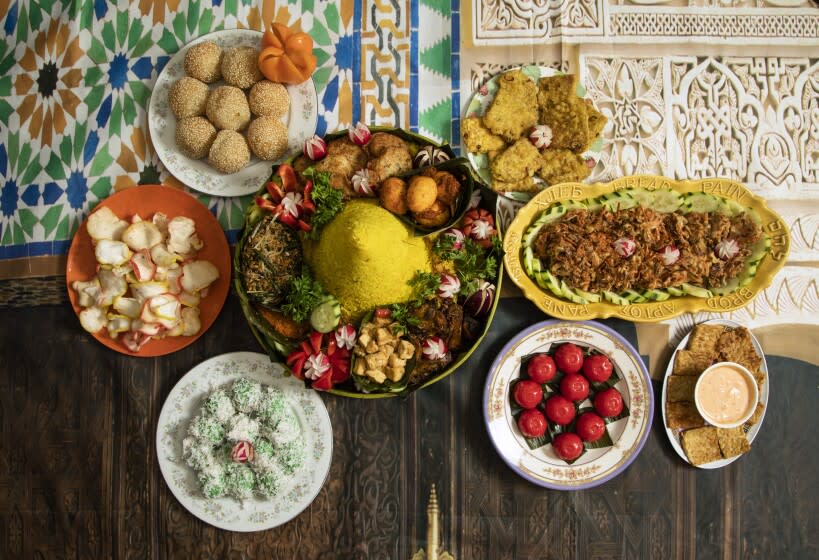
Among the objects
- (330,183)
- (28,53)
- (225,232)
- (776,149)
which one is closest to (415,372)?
(330,183)

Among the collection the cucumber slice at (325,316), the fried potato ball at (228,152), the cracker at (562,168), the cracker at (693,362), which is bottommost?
the cracker at (693,362)

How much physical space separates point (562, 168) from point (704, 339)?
3.13ft

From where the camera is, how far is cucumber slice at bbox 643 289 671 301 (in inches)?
85.3

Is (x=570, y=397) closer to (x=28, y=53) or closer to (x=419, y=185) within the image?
(x=419, y=185)

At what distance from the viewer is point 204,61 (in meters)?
2.34

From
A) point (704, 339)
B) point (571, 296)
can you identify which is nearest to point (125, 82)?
point (571, 296)

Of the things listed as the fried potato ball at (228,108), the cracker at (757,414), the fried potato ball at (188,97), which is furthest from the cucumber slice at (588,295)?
the fried potato ball at (188,97)

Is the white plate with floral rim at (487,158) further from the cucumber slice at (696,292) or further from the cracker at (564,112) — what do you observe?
the cucumber slice at (696,292)

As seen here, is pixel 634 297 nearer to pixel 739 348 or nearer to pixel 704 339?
pixel 704 339

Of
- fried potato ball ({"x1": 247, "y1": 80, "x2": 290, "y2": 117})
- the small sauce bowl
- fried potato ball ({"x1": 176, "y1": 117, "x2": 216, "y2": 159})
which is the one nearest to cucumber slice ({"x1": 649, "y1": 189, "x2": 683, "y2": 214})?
the small sauce bowl

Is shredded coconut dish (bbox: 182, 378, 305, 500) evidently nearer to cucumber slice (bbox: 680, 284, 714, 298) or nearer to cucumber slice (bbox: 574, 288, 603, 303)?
cucumber slice (bbox: 574, 288, 603, 303)

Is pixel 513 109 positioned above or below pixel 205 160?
above

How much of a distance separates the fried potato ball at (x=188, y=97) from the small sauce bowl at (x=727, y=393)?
2.45 metres

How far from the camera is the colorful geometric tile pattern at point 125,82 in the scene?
2436mm
